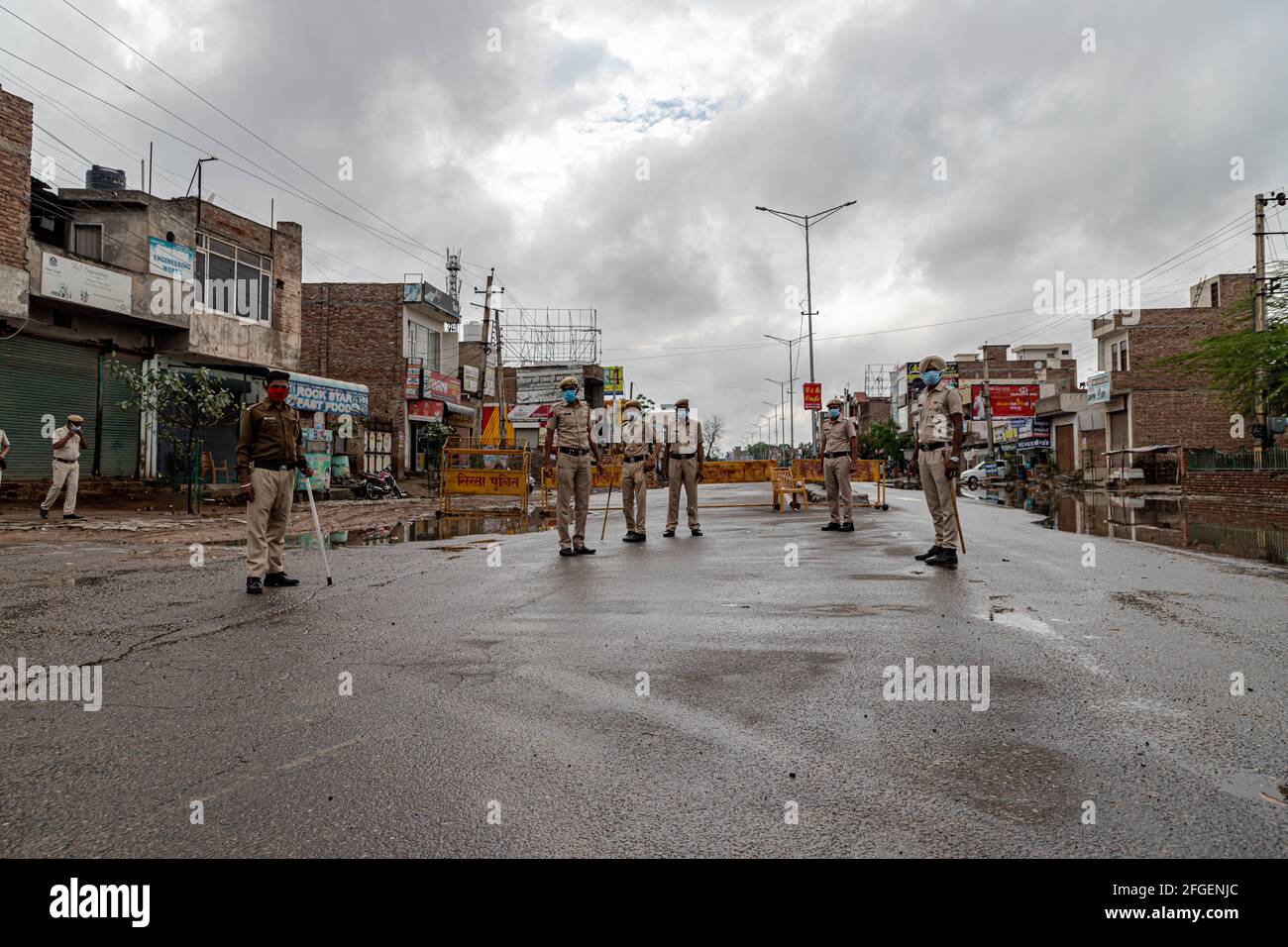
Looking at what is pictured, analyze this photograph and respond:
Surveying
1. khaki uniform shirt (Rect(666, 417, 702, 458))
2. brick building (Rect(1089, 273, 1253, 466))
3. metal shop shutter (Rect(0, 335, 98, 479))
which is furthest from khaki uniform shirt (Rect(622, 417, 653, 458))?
brick building (Rect(1089, 273, 1253, 466))

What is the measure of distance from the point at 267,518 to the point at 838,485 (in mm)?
8852

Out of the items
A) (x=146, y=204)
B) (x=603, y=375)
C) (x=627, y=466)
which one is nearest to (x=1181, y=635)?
(x=627, y=466)

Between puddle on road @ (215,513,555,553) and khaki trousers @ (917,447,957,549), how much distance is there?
6.00 m

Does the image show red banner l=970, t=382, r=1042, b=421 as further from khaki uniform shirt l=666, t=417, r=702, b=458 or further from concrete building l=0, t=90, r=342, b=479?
khaki uniform shirt l=666, t=417, r=702, b=458

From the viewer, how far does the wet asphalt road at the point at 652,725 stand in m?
2.60

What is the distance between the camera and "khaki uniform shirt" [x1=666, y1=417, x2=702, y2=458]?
1327 cm

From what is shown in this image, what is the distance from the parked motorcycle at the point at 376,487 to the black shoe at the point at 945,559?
20.4m

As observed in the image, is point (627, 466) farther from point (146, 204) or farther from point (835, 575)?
point (146, 204)

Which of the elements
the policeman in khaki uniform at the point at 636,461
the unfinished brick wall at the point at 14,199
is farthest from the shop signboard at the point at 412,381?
→ the policeman in khaki uniform at the point at 636,461

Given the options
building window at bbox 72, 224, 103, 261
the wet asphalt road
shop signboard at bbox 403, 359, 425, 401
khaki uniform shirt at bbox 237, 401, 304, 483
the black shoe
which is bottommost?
the wet asphalt road

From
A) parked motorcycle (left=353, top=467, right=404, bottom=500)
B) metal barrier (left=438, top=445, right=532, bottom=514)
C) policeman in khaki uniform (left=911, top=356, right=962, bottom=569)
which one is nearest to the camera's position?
policeman in khaki uniform (left=911, top=356, right=962, bottom=569)

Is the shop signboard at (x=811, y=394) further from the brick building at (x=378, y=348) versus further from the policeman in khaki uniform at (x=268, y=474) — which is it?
the policeman in khaki uniform at (x=268, y=474)
